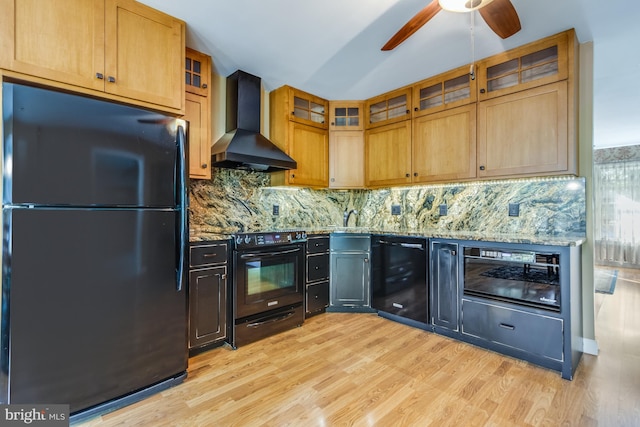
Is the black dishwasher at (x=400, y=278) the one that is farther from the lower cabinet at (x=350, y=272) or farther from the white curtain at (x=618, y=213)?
the white curtain at (x=618, y=213)

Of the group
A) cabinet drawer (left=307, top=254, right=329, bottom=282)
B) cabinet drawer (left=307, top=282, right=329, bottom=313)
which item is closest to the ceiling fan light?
cabinet drawer (left=307, top=254, right=329, bottom=282)

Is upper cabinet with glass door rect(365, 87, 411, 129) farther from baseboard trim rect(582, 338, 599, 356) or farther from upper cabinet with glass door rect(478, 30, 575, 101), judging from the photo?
baseboard trim rect(582, 338, 599, 356)

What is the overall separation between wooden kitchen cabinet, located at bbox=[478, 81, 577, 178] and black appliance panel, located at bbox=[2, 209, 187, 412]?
2725mm

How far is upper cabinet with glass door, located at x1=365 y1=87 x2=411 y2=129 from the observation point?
3375 mm

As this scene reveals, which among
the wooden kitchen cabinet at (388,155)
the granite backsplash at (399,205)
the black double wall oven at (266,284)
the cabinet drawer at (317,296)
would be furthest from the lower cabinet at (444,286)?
the black double wall oven at (266,284)

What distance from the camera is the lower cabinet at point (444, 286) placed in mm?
2631

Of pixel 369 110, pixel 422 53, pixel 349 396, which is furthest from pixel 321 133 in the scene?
pixel 349 396

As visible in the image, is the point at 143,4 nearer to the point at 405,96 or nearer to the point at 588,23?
the point at 405,96

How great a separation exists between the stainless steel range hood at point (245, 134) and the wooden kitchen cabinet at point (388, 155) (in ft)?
3.58

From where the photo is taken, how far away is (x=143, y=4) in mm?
1985

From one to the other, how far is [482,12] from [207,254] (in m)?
2.47

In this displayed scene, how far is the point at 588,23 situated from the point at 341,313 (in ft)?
10.8

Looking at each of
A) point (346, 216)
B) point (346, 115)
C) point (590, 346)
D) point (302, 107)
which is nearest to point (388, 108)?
point (346, 115)

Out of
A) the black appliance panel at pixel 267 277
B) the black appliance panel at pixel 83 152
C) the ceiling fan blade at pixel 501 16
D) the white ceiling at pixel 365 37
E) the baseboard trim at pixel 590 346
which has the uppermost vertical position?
the white ceiling at pixel 365 37
